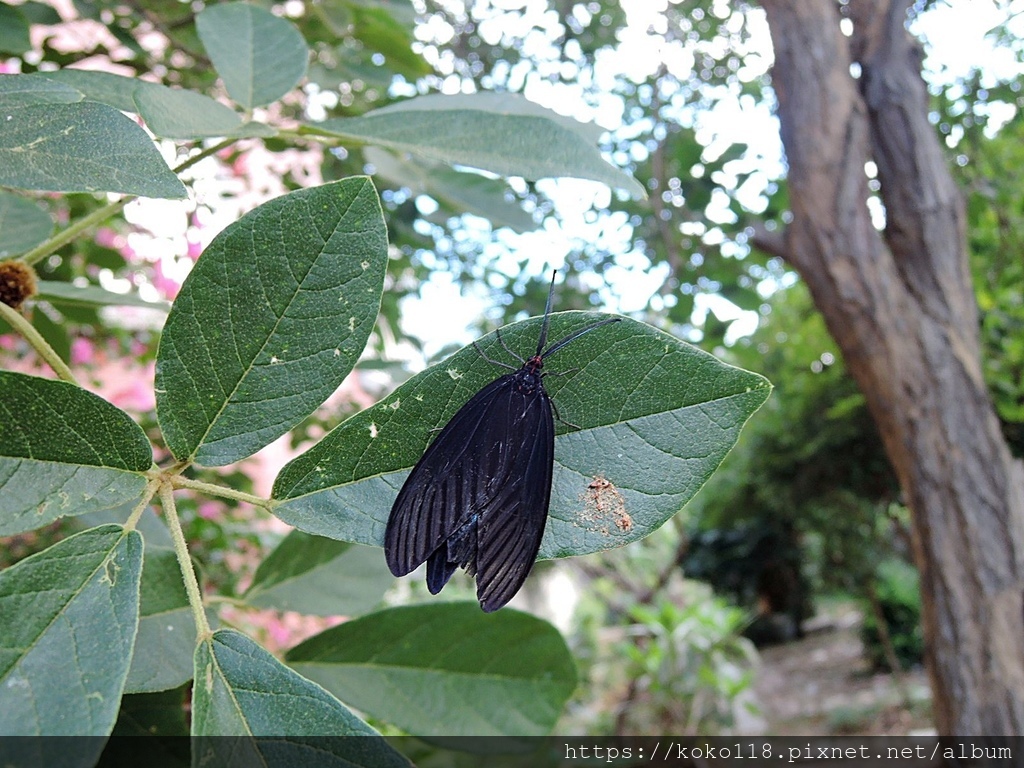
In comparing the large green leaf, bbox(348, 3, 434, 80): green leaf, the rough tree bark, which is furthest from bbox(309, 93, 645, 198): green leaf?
the rough tree bark

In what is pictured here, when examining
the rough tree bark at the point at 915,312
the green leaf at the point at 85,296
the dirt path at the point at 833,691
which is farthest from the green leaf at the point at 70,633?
the dirt path at the point at 833,691

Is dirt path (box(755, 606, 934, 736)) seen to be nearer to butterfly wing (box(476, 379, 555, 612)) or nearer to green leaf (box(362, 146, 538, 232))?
green leaf (box(362, 146, 538, 232))

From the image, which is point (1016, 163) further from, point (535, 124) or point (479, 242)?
point (535, 124)

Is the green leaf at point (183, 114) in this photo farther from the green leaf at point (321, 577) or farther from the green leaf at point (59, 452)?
the green leaf at point (321, 577)

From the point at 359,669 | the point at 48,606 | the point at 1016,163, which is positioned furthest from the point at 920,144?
the point at 48,606

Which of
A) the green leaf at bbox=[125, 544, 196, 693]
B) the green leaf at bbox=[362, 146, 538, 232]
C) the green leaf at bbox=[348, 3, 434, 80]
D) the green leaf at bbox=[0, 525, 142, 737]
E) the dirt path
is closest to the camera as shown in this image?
the green leaf at bbox=[0, 525, 142, 737]

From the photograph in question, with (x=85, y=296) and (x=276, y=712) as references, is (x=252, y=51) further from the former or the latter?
(x=276, y=712)

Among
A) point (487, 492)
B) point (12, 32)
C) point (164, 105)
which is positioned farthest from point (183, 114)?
point (12, 32)
